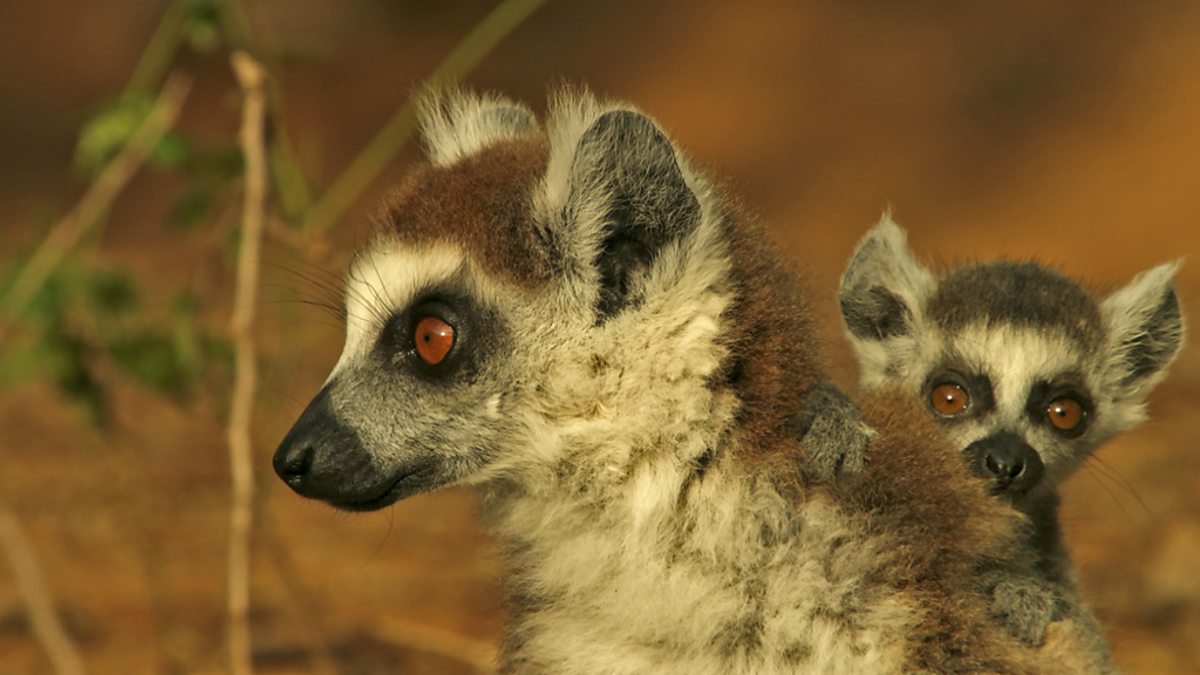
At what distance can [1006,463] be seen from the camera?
13.6 ft

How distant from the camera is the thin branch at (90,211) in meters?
5.01

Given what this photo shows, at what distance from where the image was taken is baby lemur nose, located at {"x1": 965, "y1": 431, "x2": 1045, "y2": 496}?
13.5 ft

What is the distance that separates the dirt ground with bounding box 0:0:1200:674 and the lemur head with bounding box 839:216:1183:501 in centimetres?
28

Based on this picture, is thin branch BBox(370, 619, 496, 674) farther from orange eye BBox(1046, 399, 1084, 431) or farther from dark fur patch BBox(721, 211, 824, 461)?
dark fur patch BBox(721, 211, 824, 461)

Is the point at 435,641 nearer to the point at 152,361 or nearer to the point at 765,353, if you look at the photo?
the point at 152,361

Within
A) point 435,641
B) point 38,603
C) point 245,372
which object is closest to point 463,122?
point 245,372

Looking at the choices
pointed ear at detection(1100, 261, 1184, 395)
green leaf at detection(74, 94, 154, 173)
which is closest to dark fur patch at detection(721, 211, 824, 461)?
pointed ear at detection(1100, 261, 1184, 395)

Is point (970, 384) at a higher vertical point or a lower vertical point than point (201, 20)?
lower

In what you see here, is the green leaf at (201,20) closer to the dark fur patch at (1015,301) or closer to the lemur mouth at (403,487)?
the lemur mouth at (403,487)

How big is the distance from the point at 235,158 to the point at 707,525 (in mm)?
2653

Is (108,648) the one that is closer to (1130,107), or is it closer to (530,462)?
(530,462)

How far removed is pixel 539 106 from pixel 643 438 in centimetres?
1342

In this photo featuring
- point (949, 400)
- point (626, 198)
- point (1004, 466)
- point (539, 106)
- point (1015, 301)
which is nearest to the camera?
point (626, 198)

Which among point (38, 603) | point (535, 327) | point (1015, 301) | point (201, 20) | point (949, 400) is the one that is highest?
point (201, 20)
